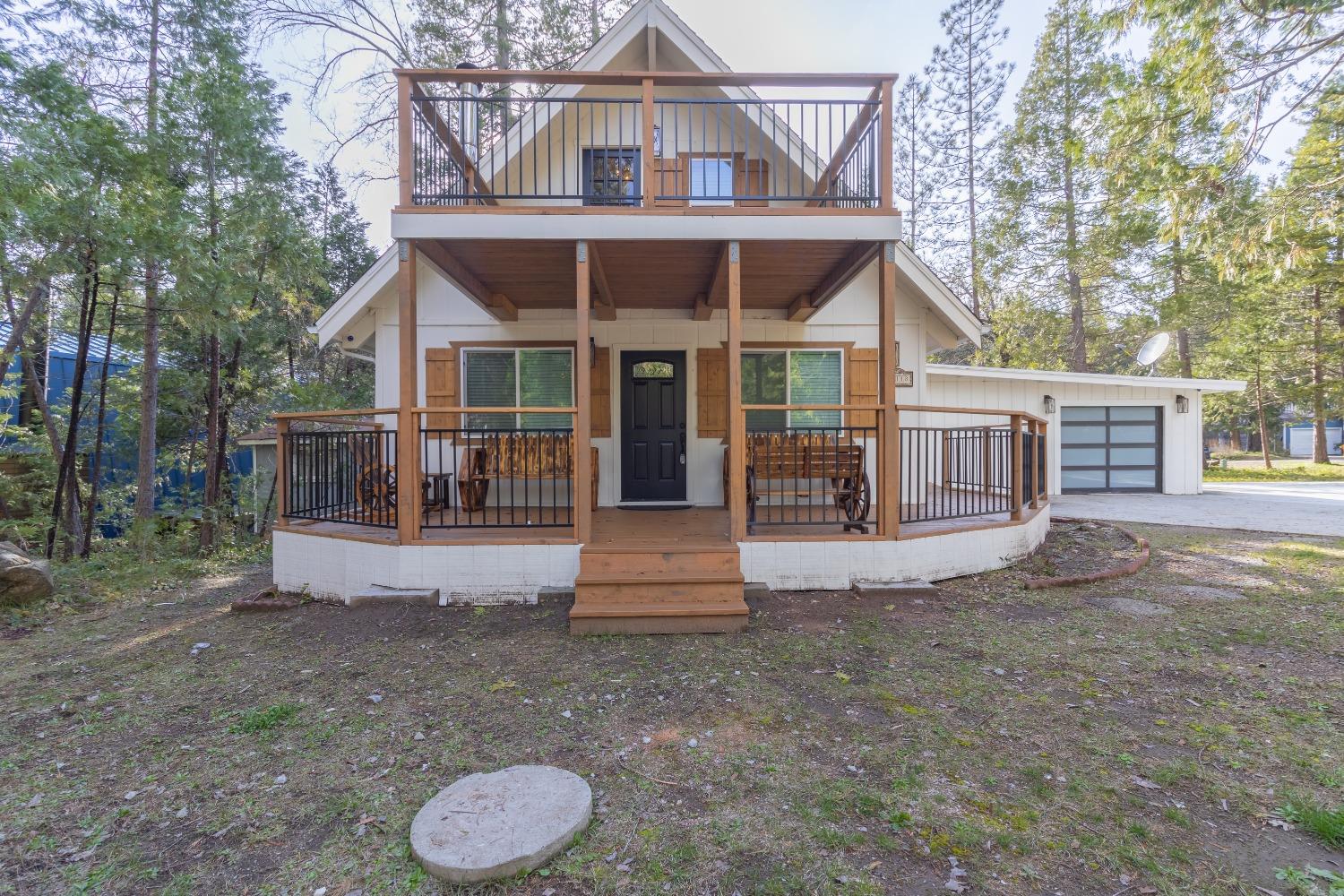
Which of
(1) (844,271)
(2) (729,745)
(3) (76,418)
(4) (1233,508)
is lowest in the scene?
(2) (729,745)

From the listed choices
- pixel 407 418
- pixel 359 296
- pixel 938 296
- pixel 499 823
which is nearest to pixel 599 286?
pixel 407 418

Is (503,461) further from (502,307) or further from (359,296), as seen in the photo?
(359,296)

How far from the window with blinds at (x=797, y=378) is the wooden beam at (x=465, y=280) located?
3.02 meters

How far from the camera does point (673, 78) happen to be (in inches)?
193

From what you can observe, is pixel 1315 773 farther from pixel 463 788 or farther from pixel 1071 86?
pixel 1071 86

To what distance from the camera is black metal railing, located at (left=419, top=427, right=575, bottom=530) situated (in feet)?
18.3

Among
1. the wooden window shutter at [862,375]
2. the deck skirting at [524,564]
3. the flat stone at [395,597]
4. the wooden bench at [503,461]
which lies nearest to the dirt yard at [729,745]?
the flat stone at [395,597]

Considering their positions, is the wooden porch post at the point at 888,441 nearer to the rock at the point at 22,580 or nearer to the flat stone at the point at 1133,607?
the flat stone at the point at 1133,607

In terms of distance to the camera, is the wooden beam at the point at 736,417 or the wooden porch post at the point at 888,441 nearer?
the wooden beam at the point at 736,417

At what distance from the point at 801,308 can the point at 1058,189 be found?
1573 cm

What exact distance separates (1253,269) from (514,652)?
12.3 m

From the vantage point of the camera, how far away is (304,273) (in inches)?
444

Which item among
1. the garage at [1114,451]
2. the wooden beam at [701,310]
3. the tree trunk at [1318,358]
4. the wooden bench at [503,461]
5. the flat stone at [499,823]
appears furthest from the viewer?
the tree trunk at [1318,358]

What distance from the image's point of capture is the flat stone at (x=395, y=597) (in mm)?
4762
